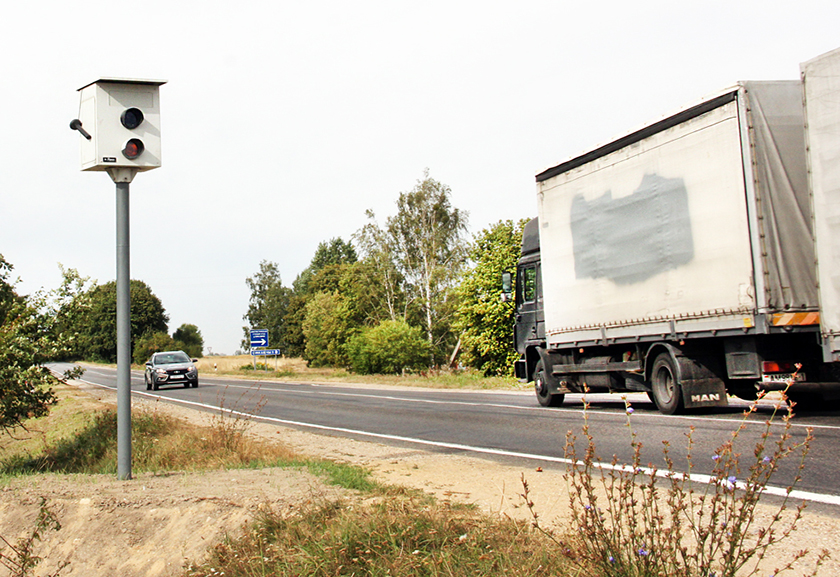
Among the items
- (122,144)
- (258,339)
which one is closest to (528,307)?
(122,144)

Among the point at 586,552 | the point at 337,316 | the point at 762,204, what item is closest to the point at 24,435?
the point at 762,204

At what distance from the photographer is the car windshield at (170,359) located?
3491 cm

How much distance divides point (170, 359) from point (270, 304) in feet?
249

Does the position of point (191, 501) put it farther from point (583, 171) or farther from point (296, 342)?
point (296, 342)

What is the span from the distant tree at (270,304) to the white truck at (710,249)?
3772 inches

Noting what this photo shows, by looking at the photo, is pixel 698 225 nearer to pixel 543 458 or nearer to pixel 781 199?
pixel 781 199

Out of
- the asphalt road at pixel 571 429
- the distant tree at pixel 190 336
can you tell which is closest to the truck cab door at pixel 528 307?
the asphalt road at pixel 571 429

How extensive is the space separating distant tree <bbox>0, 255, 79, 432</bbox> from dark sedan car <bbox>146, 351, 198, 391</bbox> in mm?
24372

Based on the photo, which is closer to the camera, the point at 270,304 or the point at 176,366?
the point at 176,366

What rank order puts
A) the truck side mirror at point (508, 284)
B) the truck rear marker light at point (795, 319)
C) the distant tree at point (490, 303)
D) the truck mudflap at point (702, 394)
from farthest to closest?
the distant tree at point (490, 303) → the truck side mirror at point (508, 284) → the truck mudflap at point (702, 394) → the truck rear marker light at point (795, 319)

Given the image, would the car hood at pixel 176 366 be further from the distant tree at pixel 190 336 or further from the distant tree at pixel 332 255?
the distant tree at pixel 190 336

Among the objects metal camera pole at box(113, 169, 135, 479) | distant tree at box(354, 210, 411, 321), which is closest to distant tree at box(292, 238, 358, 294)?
distant tree at box(354, 210, 411, 321)

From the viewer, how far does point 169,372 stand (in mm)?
33875

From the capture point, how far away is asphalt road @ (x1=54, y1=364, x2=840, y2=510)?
8188mm
